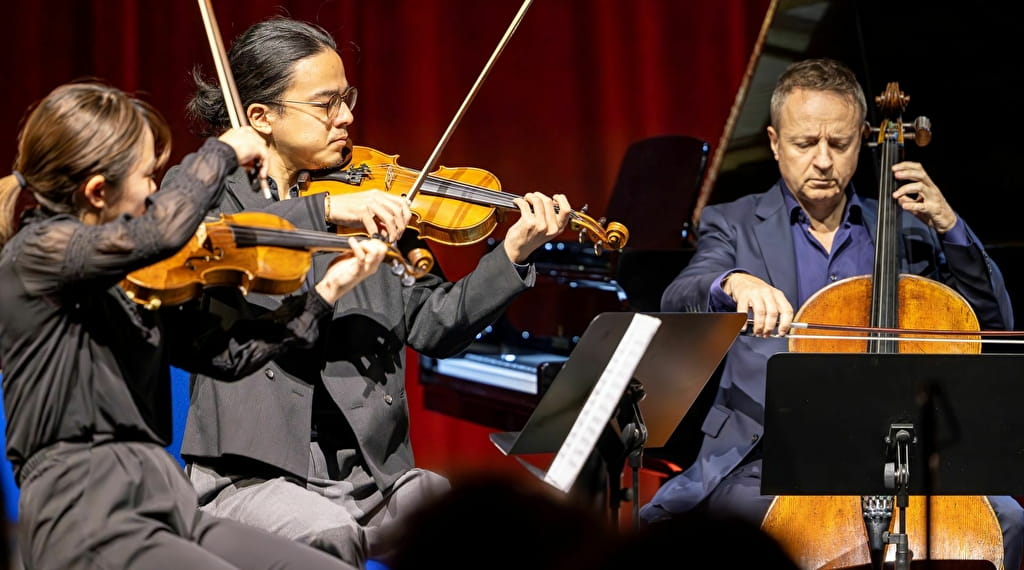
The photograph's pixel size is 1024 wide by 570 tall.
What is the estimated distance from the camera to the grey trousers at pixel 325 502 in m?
1.98

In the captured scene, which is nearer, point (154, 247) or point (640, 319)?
point (154, 247)

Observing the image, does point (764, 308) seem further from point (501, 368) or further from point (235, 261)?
point (501, 368)

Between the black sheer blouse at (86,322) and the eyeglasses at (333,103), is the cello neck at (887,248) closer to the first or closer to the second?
the eyeglasses at (333,103)

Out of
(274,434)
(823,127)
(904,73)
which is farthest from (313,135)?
(904,73)

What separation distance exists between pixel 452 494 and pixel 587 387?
1.13m

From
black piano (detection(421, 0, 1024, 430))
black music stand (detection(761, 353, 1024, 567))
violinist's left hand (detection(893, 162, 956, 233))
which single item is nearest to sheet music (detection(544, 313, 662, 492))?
black music stand (detection(761, 353, 1024, 567))

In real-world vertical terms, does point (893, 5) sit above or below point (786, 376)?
above

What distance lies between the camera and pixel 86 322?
1.64 m

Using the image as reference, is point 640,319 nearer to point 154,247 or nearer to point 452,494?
point 154,247

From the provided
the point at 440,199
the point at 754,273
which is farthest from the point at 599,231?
the point at 754,273

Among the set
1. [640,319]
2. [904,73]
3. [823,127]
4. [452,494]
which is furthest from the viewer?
[904,73]

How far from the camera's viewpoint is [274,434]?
6.76 feet

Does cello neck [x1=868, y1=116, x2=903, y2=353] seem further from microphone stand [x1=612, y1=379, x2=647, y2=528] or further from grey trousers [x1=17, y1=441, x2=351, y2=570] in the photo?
grey trousers [x1=17, y1=441, x2=351, y2=570]

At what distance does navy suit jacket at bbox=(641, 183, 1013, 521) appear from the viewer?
8.25 ft
